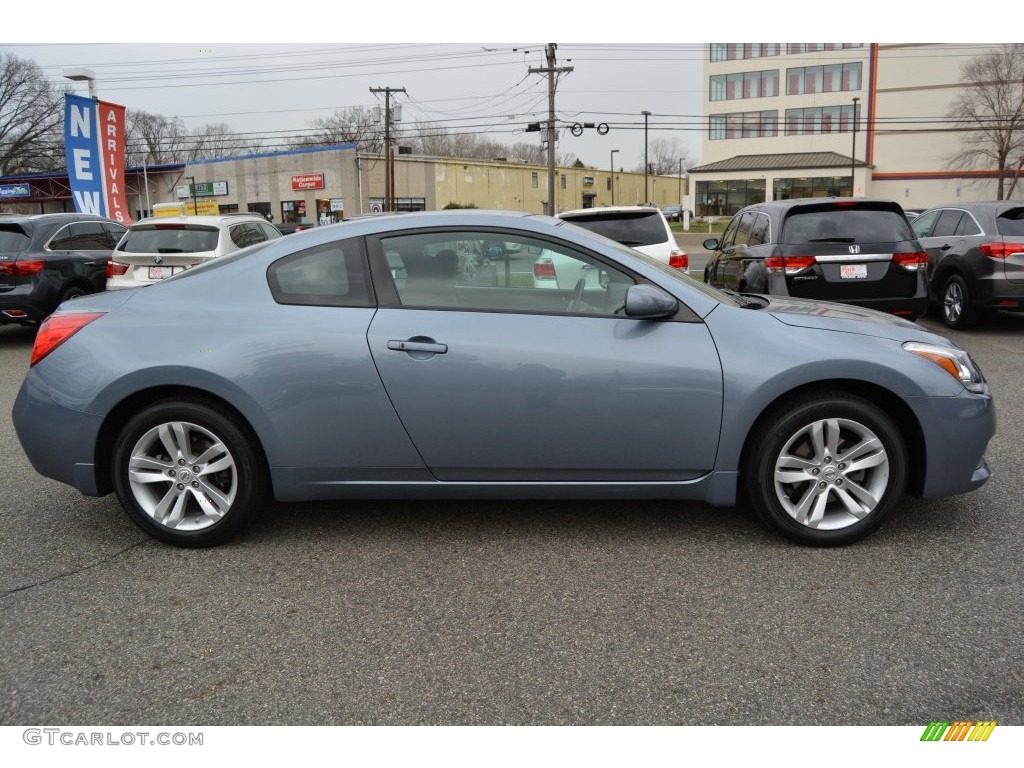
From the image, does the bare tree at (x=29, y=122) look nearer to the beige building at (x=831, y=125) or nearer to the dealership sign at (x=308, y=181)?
the dealership sign at (x=308, y=181)

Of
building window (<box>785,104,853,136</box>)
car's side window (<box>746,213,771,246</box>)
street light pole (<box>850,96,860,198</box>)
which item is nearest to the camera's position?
car's side window (<box>746,213,771,246</box>)

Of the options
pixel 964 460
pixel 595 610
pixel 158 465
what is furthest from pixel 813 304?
pixel 158 465

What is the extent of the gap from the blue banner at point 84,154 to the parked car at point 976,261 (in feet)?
65.5

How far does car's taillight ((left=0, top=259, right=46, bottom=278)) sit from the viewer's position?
10125 mm

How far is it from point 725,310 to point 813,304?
29.9 inches

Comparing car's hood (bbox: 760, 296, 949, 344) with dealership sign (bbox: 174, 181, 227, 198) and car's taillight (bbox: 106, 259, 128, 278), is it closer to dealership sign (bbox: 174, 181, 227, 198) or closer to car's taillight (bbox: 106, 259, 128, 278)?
car's taillight (bbox: 106, 259, 128, 278)

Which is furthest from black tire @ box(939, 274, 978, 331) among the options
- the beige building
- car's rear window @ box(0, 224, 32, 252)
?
the beige building

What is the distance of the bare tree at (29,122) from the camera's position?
67000mm

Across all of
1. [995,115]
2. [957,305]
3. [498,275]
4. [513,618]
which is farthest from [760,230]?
[995,115]

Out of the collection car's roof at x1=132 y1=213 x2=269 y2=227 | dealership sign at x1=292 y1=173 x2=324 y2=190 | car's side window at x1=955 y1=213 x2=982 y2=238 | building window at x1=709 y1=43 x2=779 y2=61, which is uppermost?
building window at x1=709 y1=43 x2=779 y2=61

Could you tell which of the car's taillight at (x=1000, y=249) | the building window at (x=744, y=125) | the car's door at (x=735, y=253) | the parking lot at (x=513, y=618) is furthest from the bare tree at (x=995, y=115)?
the parking lot at (x=513, y=618)

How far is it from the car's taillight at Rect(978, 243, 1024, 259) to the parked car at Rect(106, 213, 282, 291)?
8.90 m

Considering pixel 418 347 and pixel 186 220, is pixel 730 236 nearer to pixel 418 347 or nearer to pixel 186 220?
pixel 186 220
